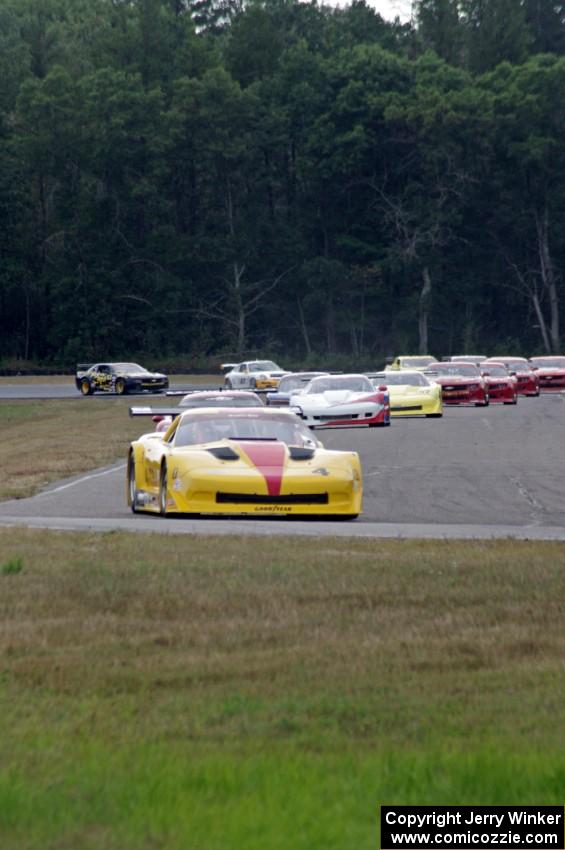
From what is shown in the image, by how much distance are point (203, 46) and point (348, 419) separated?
2695 inches

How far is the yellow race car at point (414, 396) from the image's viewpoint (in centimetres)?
3981

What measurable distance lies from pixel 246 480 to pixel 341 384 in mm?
21831

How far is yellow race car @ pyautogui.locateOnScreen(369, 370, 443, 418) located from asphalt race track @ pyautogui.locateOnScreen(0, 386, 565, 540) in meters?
7.08

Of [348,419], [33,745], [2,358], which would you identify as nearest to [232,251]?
[2,358]

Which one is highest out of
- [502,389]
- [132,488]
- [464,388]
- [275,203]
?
[275,203]

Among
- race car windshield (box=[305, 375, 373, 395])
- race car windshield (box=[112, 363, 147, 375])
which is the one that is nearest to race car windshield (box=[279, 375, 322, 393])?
race car windshield (box=[305, 375, 373, 395])

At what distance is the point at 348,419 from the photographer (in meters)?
35.8

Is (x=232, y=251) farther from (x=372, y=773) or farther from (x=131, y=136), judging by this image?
(x=372, y=773)

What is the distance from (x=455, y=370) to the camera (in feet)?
156

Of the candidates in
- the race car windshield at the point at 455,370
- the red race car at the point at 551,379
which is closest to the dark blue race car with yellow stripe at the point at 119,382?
the red race car at the point at 551,379

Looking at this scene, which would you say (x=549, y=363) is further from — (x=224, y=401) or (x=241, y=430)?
(x=241, y=430)

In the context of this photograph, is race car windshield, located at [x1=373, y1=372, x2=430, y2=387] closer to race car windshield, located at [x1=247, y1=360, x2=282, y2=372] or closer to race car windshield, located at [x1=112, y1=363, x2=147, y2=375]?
race car windshield, located at [x1=112, y1=363, x2=147, y2=375]

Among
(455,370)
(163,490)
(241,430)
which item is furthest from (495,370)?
(163,490)

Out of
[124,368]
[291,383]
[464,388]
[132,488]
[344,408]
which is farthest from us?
[124,368]
